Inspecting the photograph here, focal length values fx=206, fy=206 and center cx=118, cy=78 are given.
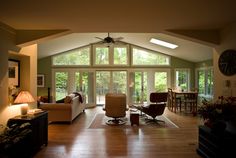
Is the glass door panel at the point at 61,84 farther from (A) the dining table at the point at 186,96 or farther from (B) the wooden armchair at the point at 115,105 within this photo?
(A) the dining table at the point at 186,96

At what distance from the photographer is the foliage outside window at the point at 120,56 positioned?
1106 centimetres

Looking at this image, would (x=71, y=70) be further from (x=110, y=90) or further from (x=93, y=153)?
(x=93, y=153)

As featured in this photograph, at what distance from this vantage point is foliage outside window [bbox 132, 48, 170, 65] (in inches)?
435

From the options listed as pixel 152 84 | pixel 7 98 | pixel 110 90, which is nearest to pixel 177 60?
pixel 152 84

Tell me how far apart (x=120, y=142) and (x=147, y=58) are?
703cm

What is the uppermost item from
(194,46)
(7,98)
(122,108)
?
(194,46)

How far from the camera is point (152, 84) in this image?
11.0 metres

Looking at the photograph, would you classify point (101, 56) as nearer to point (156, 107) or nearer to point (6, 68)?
point (156, 107)

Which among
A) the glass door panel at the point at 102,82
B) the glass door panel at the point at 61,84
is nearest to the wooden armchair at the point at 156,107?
the glass door panel at the point at 102,82

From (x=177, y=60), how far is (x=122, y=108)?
18.9 ft

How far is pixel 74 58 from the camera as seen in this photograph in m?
11.0

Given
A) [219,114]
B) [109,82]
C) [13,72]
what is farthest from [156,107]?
[109,82]

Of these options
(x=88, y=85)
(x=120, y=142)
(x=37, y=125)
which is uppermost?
(x=88, y=85)

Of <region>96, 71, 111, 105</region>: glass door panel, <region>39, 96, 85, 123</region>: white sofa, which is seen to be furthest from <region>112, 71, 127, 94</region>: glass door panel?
<region>39, 96, 85, 123</region>: white sofa
